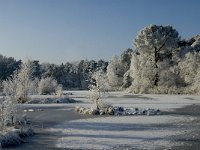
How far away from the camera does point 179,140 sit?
2238cm

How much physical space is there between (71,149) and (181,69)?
183ft

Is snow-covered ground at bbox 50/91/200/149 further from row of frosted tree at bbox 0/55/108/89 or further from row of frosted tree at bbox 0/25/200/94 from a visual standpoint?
row of frosted tree at bbox 0/55/108/89

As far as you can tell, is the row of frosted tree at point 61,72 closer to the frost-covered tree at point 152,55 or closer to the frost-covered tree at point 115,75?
the frost-covered tree at point 115,75

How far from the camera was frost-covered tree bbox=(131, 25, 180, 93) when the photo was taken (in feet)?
247

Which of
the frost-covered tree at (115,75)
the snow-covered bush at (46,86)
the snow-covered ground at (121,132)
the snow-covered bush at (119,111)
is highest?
the frost-covered tree at (115,75)

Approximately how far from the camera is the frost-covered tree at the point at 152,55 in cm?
7544

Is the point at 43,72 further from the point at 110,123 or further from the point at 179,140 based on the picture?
the point at 179,140

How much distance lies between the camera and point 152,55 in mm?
78688

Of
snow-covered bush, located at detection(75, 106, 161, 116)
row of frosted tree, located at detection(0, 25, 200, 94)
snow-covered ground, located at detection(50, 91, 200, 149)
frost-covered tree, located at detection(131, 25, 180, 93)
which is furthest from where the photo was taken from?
frost-covered tree, located at detection(131, 25, 180, 93)

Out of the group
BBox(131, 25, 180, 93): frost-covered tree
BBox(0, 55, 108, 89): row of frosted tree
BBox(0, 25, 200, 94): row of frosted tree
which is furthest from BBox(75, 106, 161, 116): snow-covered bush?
BBox(0, 55, 108, 89): row of frosted tree

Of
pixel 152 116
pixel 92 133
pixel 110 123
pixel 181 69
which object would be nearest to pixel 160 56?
pixel 181 69

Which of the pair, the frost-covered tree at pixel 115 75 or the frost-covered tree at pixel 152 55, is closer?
the frost-covered tree at pixel 152 55

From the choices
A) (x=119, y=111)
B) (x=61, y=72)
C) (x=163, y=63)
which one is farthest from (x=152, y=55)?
(x=61, y=72)

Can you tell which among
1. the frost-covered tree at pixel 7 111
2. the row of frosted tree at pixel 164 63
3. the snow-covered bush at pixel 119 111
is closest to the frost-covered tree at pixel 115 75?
the row of frosted tree at pixel 164 63
